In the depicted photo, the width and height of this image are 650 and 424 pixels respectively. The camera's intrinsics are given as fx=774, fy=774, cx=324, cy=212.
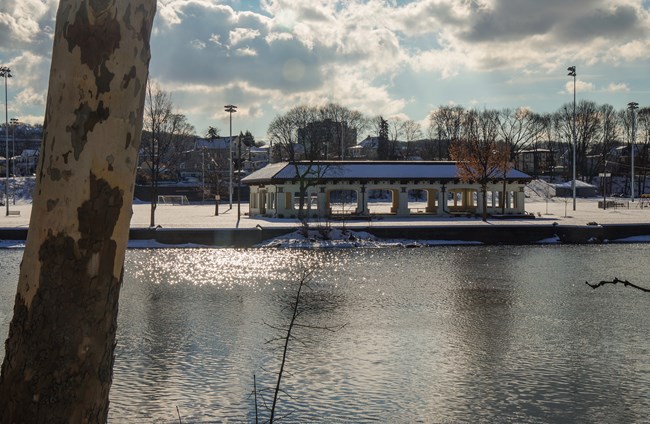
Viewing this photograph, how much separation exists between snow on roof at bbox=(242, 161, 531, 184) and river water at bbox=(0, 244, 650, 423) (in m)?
27.2

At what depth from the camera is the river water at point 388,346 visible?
10.2 m

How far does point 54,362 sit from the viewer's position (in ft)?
10.8

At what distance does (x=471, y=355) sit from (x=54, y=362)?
1096cm

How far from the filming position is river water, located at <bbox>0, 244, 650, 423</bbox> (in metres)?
10.2

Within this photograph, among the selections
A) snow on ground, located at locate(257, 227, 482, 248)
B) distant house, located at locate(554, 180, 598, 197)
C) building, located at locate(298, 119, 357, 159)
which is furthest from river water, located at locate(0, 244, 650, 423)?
building, located at locate(298, 119, 357, 159)

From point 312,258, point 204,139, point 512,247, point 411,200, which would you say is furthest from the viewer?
point 204,139

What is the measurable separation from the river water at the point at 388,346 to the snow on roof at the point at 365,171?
89.4ft

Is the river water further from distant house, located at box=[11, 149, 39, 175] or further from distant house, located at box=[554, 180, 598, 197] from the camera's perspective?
distant house, located at box=[11, 149, 39, 175]

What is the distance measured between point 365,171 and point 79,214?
53.2 meters

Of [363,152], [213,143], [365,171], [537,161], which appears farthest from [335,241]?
[213,143]

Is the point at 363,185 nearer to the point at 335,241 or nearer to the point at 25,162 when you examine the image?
the point at 335,241

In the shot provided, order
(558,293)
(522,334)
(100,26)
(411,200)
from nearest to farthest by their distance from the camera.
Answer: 1. (100,26)
2. (522,334)
3. (558,293)
4. (411,200)

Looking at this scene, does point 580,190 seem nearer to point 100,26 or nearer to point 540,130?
point 540,130

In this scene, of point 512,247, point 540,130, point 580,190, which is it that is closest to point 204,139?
point 540,130
